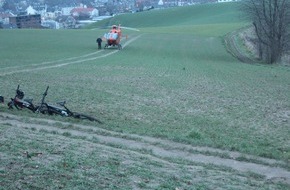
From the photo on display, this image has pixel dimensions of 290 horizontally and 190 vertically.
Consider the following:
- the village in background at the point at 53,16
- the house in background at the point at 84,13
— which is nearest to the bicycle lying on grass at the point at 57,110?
the village in background at the point at 53,16

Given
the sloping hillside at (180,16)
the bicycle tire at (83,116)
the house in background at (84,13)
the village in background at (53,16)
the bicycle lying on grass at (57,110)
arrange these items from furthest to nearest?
the house in background at (84,13), the sloping hillside at (180,16), the village in background at (53,16), the bicycle lying on grass at (57,110), the bicycle tire at (83,116)

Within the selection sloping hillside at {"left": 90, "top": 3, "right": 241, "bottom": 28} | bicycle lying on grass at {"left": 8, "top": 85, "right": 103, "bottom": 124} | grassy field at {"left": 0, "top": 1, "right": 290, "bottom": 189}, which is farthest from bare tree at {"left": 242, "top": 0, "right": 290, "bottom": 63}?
sloping hillside at {"left": 90, "top": 3, "right": 241, "bottom": 28}

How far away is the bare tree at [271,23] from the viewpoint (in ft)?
164

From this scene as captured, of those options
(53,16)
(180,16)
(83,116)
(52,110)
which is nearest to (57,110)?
(52,110)

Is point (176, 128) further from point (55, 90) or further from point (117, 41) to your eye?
point (117, 41)

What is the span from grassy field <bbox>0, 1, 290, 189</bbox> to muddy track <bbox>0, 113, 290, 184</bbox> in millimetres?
99

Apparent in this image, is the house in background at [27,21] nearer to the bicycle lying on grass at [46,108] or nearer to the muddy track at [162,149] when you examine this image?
the bicycle lying on grass at [46,108]

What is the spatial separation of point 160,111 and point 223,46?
49280mm

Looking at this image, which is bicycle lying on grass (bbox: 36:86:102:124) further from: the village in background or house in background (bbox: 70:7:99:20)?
house in background (bbox: 70:7:99:20)

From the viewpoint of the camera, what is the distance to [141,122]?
1736cm

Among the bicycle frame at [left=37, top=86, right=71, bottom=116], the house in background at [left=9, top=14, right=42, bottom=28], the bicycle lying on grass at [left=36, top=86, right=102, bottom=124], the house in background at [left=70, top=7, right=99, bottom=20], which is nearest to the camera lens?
the bicycle lying on grass at [left=36, top=86, right=102, bottom=124]

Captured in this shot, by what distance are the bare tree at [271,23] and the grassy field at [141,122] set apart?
10.5 metres

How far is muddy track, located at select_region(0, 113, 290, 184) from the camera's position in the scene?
11.8 metres

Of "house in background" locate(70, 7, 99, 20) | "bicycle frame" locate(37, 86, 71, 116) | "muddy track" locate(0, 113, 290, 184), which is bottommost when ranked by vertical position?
"house in background" locate(70, 7, 99, 20)
